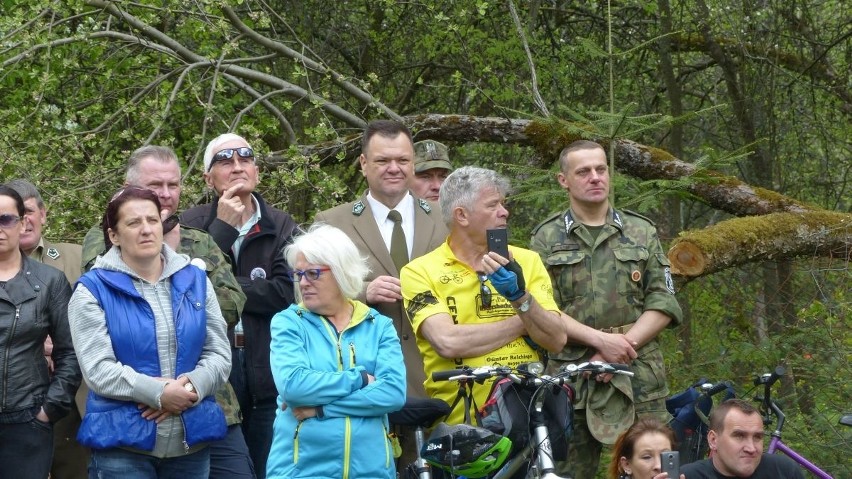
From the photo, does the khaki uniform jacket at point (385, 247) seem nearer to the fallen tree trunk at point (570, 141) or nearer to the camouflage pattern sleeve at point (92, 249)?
Answer: the camouflage pattern sleeve at point (92, 249)

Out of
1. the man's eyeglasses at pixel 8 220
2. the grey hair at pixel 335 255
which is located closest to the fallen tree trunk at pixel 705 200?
the grey hair at pixel 335 255

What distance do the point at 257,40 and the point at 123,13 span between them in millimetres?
1035

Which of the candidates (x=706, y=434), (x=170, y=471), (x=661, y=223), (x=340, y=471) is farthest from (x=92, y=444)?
(x=661, y=223)

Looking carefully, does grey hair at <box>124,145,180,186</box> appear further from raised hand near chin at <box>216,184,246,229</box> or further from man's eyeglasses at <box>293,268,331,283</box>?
man's eyeglasses at <box>293,268,331,283</box>

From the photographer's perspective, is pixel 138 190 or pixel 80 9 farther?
pixel 80 9

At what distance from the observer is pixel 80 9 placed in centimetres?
861

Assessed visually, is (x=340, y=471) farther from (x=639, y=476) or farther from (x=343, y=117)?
(x=343, y=117)

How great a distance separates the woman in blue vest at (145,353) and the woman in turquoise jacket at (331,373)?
0.35 m

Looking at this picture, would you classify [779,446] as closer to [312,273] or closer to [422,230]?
[422,230]

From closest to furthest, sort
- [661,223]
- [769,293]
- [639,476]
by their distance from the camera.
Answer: [639,476] → [769,293] → [661,223]

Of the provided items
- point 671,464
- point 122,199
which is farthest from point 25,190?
point 671,464

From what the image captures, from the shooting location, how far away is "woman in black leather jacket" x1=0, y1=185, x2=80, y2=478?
476 cm

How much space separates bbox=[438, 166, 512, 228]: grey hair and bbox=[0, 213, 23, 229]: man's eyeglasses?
1.84m

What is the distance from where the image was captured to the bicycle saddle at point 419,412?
464 centimetres
